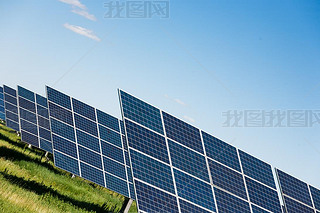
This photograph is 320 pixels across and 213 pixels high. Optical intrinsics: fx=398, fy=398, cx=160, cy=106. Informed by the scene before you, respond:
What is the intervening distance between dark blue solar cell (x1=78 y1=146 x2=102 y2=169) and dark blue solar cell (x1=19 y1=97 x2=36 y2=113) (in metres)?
12.2

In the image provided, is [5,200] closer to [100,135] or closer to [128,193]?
[128,193]

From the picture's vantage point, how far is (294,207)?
1603 centimetres

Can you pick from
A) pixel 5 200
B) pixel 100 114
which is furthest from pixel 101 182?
pixel 5 200

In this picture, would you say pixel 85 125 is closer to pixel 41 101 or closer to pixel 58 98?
pixel 58 98

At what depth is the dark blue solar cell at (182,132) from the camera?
46.0ft

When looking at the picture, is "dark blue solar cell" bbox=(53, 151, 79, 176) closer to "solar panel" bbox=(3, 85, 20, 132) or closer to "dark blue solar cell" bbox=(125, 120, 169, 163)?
"dark blue solar cell" bbox=(125, 120, 169, 163)

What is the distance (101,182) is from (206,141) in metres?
6.90

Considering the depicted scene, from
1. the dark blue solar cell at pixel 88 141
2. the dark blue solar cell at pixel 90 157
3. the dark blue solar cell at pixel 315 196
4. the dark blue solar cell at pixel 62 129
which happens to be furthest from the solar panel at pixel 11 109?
the dark blue solar cell at pixel 315 196

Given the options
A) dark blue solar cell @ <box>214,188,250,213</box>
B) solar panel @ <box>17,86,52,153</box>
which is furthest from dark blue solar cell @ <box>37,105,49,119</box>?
dark blue solar cell @ <box>214,188,250,213</box>

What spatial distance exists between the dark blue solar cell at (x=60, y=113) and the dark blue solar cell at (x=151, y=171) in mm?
10612

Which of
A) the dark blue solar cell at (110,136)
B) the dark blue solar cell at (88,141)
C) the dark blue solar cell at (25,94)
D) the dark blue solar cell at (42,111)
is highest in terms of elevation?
the dark blue solar cell at (25,94)

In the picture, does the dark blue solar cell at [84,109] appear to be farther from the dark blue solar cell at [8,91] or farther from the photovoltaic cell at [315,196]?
the dark blue solar cell at [8,91]

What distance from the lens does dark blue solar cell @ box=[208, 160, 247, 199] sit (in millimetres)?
14102

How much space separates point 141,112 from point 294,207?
7.65m
